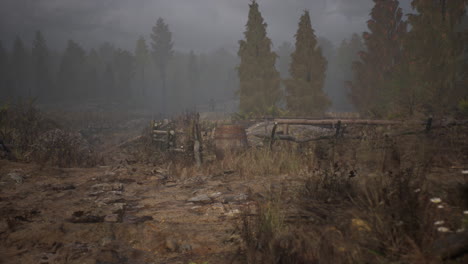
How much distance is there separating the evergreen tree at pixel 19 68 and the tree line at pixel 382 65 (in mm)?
48079

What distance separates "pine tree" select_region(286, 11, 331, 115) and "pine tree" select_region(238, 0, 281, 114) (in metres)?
1.84

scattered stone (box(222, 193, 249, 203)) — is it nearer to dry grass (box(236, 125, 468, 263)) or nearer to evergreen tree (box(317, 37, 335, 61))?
dry grass (box(236, 125, 468, 263))

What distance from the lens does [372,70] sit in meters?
21.2

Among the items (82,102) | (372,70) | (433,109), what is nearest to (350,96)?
(372,70)

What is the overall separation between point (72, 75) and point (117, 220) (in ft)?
178

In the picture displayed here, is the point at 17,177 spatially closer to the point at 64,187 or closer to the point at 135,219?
the point at 64,187

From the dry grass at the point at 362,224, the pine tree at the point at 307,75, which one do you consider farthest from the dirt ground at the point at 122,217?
the pine tree at the point at 307,75

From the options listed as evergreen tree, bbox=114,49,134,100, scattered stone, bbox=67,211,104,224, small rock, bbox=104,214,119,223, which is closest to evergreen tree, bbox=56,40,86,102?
evergreen tree, bbox=114,49,134,100

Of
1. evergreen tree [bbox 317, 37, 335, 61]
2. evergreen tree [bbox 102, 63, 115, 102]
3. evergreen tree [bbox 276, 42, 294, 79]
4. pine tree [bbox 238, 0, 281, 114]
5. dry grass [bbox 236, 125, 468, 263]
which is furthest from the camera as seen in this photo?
evergreen tree [bbox 276, 42, 294, 79]

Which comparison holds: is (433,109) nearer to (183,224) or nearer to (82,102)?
(183,224)

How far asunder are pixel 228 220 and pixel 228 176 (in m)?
2.94

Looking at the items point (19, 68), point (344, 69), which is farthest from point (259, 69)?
point (19, 68)

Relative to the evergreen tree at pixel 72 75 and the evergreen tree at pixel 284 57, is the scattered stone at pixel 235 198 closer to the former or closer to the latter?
the evergreen tree at pixel 72 75

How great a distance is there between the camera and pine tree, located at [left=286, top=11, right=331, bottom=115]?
20.7 m
